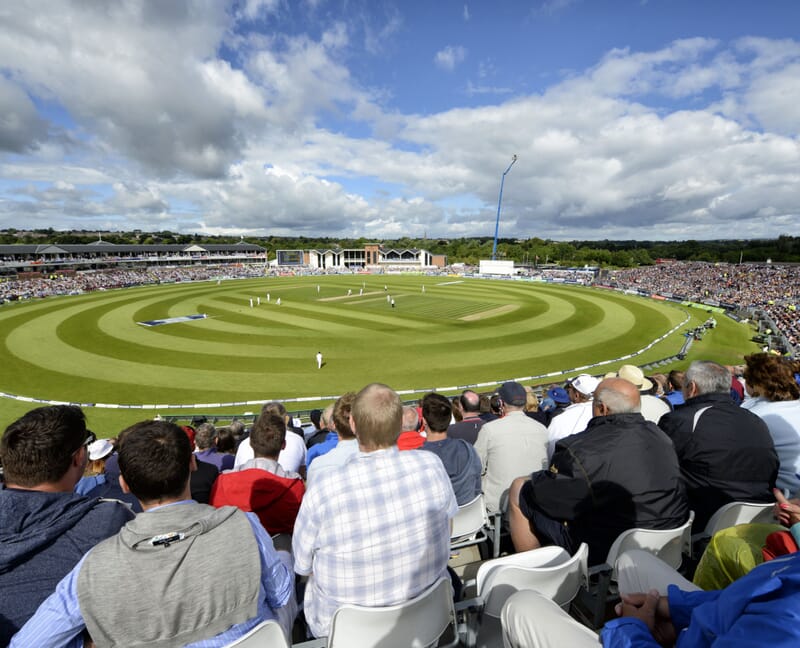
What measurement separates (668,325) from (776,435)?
39777 mm

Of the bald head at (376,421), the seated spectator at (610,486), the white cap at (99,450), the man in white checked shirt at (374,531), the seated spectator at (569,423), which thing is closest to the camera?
the man in white checked shirt at (374,531)

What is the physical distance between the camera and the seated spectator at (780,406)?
4.08 meters

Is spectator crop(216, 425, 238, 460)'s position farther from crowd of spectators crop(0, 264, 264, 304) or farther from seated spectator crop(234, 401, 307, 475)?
crowd of spectators crop(0, 264, 264, 304)

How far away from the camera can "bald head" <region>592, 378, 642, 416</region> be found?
3590mm

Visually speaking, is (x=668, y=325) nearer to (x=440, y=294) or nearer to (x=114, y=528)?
(x=440, y=294)

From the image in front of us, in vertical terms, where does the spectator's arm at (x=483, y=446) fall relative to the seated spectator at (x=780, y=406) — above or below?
below

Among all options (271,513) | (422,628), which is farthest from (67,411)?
(422,628)

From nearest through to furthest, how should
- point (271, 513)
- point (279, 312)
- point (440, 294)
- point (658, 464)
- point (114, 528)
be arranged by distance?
point (114, 528), point (658, 464), point (271, 513), point (279, 312), point (440, 294)

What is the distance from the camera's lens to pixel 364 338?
1251 inches

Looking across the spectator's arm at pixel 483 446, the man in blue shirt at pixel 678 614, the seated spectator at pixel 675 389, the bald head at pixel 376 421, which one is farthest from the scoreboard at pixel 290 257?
the man in blue shirt at pixel 678 614

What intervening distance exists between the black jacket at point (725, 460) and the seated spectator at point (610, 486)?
729 millimetres

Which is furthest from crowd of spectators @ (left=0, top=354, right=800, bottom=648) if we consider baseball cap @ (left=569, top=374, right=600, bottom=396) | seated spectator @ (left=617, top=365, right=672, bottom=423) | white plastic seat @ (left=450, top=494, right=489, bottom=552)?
baseball cap @ (left=569, top=374, right=600, bottom=396)

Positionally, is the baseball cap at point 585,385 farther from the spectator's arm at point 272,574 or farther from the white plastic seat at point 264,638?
the white plastic seat at point 264,638

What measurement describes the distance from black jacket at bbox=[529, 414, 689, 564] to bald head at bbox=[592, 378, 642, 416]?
0.23 metres
